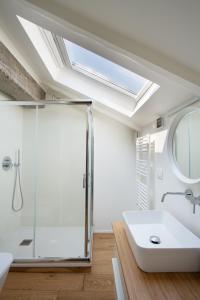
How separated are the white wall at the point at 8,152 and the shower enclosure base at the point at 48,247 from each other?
0.63ft

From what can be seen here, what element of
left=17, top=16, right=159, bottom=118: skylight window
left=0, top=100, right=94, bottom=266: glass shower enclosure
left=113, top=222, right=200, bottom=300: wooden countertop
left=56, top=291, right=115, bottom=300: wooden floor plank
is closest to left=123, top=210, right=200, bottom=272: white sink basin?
left=113, top=222, right=200, bottom=300: wooden countertop

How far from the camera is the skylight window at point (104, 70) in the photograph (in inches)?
83.5

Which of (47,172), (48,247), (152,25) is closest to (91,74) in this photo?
(152,25)

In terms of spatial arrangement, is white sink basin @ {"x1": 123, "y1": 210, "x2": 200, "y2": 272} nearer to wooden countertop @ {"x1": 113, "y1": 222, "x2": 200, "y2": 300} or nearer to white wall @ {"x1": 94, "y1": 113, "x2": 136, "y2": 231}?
wooden countertop @ {"x1": 113, "y1": 222, "x2": 200, "y2": 300}

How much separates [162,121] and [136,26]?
1209 millimetres

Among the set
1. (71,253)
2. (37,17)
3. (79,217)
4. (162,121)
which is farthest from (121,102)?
(71,253)

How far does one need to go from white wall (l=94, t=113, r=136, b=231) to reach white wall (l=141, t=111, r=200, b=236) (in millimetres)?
761

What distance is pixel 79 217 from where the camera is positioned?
10.3ft

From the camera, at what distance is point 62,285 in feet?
6.38

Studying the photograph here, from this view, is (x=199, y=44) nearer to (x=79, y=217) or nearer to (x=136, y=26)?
(x=136, y=26)

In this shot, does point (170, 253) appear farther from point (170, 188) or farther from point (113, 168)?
point (113, 168)

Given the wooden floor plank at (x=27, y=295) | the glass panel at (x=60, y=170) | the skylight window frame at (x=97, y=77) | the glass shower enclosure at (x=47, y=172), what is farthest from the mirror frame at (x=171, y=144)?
the wooden floor plank at (x=27, y=295)

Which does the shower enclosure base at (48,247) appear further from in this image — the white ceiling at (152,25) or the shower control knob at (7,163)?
the white ceiling at (152,25)

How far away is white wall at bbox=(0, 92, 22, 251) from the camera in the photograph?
2.63 metres
